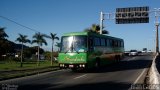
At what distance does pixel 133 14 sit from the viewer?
172 ft

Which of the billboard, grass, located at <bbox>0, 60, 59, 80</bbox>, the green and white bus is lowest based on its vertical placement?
grass, located at <bbox>0, 60, 59, 80</bbox>

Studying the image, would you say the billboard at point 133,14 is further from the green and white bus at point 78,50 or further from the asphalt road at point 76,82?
the asphalt road at point 76,82

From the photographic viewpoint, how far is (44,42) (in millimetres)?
54312

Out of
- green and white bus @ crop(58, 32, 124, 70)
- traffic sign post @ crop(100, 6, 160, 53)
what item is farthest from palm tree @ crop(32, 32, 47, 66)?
green and white bus @ crop(58, 32, 124, 70)

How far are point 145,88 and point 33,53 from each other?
84.2 m

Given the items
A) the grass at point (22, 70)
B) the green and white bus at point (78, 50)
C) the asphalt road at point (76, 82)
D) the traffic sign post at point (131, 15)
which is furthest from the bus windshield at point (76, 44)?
the traffic sign post at point (131, 15)

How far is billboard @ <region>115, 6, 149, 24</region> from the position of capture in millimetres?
52156

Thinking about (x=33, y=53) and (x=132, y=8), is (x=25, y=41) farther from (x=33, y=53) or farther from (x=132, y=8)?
(x=33, y=53)

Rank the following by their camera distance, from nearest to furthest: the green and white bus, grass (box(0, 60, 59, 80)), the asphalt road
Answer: the asphalt road
grass (box(0, 60, 59, 80))
the green and white bus

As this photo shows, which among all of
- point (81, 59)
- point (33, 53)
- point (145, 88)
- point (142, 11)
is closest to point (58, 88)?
point (145, 88)

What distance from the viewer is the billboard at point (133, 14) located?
52.2 m

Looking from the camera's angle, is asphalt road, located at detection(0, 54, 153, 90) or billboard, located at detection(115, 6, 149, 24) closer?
asphalt road, located at detection(0, 54, 153, 90)

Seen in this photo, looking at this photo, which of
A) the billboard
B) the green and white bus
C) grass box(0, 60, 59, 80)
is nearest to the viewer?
grass box(0, 60, 59, 80)

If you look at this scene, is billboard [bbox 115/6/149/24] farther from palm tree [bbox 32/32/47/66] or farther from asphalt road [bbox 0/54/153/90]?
asphalt road [bbox 0/54/153/90]
